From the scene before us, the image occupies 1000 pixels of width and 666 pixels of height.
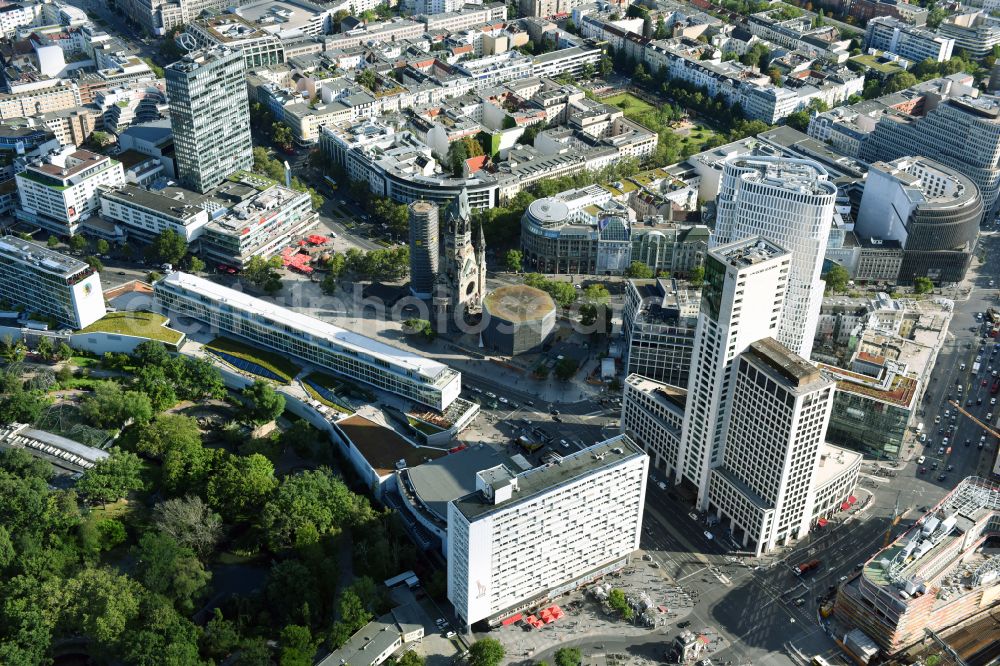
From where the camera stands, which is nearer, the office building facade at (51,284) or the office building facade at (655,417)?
the office building facade at (655,417)

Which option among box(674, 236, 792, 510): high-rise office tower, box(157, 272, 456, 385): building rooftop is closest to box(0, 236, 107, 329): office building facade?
box(157, 272, 456, 385): building rooftop

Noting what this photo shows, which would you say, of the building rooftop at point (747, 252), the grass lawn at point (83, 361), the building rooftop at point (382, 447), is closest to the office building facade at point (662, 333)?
the building rooftop at point (747, 252)

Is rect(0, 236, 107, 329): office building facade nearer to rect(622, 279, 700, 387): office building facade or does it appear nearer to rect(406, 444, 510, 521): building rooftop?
rect(406, 444, 510, 521): building rooftop

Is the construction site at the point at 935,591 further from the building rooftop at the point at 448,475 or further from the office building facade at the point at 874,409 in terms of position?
the building rooftop at the point at 448,475

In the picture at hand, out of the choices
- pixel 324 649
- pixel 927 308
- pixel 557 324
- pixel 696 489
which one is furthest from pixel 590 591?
pixel 927 308

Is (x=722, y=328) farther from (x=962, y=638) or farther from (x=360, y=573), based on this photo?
(x=360, y=573)

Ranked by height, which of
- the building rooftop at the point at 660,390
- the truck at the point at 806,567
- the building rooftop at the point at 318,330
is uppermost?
the building rooftop at the point at 660,390
